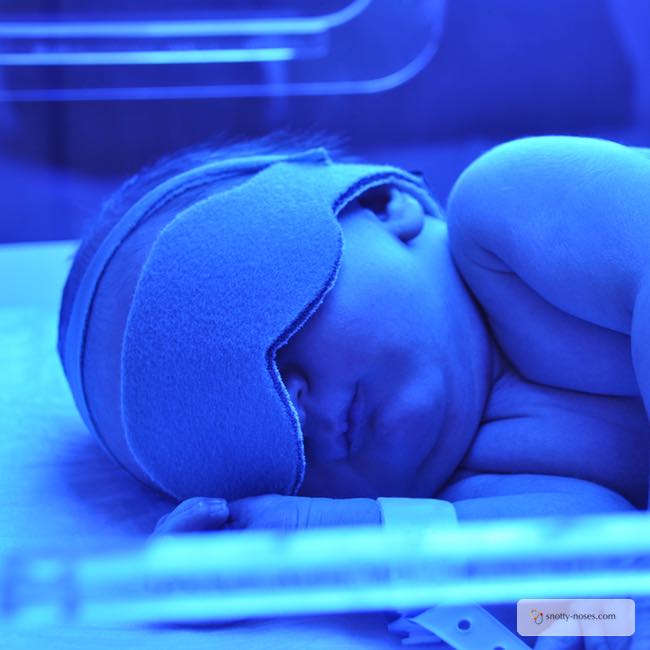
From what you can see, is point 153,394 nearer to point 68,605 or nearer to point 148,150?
point 68,605

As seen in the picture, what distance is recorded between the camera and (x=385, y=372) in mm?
766

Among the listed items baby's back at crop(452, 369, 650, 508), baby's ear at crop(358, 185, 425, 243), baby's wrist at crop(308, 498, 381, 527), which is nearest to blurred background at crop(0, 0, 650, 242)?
baby's ear at crop(358, 185, 425, 243)

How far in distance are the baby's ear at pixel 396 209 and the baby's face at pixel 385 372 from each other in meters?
0.01

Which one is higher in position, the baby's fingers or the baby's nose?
the baby's nose

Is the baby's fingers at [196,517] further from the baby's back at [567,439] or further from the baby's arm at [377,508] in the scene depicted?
the baby's back at [567,439]

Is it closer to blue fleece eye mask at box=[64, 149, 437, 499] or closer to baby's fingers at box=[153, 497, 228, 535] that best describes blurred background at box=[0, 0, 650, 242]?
blue fleece eye mask at box=[64, 149, 437, 499]

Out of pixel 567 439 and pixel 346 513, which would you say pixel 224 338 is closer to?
pixel 346 513

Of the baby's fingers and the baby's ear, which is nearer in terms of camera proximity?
the baby's fingers

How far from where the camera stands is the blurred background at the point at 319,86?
1543 millimetres

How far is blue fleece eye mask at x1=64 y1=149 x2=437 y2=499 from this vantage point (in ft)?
2.36

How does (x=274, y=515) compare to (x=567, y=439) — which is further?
(x=567, y=439)

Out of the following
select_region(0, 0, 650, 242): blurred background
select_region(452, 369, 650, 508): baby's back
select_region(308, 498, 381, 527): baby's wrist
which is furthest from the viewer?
select_region(0, 0, 650, 242): blurred background

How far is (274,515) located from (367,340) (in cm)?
16

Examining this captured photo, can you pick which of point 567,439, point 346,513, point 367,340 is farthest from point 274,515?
point 567,439
